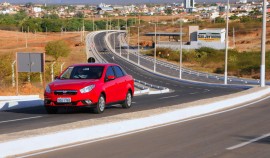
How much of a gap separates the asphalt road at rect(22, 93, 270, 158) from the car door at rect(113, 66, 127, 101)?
12.0 ft

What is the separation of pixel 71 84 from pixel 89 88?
577mm

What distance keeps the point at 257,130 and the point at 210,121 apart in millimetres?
2289

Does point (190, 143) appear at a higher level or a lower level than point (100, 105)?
higher

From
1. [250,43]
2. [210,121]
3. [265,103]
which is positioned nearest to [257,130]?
[210,121]

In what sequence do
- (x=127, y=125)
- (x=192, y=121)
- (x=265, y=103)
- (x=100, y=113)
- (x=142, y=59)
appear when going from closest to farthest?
(x=127, y=125)
(x=192, y=121)
(x=100, y=113)
(x=265, y=103)
(x=142, y=59)

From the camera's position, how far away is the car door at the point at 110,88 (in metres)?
20.3

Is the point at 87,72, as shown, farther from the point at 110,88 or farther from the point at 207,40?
the point at 207,40

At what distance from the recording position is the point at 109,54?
135 m

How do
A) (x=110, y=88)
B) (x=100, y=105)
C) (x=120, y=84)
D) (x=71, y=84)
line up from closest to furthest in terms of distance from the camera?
(x=71, y=84) < (x=100, y=105) < (x=110, y=88) < (x=120, y=84)

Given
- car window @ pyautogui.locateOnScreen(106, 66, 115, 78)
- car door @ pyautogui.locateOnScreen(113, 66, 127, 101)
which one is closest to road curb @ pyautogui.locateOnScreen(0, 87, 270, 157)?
car door @ pyautogui.locateOnScreen(113, 66, 127, 101)

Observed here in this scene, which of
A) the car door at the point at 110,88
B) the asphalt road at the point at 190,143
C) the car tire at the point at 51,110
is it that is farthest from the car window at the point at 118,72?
the asphalt road at the point at 190,143

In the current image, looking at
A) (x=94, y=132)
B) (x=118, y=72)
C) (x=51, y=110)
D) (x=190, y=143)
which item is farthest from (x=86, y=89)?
(x=190, y=143)

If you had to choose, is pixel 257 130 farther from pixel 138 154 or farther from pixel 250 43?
pixel 250 43

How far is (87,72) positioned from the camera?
20.6m
